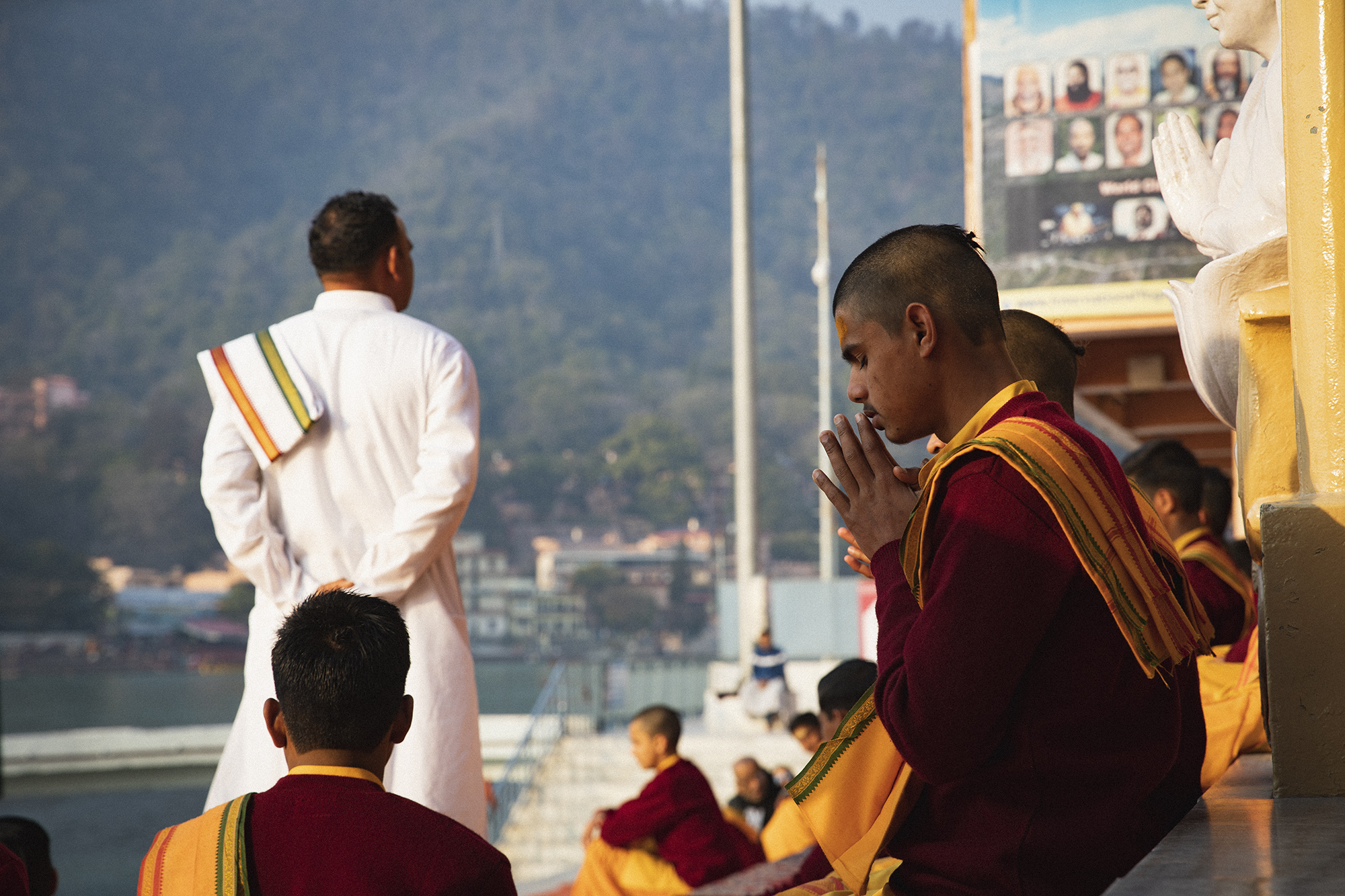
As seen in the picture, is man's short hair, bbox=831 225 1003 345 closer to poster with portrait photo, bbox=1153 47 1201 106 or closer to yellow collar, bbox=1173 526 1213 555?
yellow collar, bbox=1173 526 1213 555

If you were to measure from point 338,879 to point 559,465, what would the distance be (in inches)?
3421

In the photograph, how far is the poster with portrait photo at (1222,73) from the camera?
296 inches

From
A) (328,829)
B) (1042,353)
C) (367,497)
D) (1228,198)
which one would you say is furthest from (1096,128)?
(328,829)

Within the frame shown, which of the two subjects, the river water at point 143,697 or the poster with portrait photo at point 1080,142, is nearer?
the poster with portrait photo at point 1080,142

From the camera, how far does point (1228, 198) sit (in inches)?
115

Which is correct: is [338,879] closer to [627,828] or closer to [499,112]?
[627,828]

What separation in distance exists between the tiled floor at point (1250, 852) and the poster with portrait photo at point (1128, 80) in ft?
19.2

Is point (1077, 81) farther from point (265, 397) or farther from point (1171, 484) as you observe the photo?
point (265, 397)

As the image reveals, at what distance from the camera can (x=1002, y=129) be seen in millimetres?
7473

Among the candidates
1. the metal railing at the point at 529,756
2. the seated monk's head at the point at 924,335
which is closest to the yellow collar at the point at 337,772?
the seated monk's head at the point at 924,335

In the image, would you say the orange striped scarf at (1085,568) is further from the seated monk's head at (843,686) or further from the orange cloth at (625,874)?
the orange cloth at (625,874)

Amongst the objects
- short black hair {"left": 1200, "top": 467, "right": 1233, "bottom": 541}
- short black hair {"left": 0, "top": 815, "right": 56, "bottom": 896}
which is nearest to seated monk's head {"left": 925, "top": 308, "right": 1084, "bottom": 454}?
short black hair {"left": 0, "top": 815, "right": 56, "bottom": 896}

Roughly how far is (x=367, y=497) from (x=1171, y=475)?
2233 millimetres

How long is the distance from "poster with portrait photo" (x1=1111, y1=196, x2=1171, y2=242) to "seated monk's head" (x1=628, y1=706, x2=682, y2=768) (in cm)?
326
